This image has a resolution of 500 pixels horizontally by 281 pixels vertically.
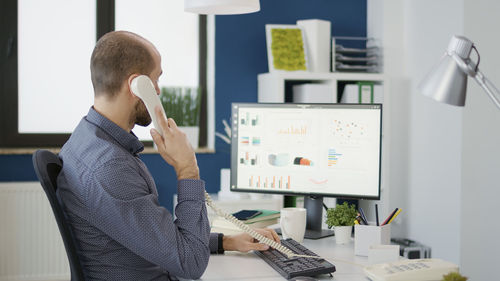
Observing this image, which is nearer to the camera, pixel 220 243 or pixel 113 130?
pixel 113 130

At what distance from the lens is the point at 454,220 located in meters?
3.47

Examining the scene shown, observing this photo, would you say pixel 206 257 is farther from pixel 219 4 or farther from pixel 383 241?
pixel 219 4

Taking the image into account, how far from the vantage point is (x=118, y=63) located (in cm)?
162

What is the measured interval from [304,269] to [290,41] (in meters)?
2.41

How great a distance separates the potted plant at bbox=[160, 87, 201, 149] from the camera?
12.6 ft

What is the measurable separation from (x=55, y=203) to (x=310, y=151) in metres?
1.03

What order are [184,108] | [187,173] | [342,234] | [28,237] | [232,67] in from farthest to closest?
[232,67] < [184,108] < [28,237] < [342,234] < [187,173]

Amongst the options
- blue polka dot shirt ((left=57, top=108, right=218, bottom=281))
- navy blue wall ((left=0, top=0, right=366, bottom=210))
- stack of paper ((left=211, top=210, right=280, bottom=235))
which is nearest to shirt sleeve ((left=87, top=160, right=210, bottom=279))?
blue polka dot shirt ((left=57, top=108, right=218, bottom=281))

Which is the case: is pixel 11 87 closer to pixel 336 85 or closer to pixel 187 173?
pixel 336 85

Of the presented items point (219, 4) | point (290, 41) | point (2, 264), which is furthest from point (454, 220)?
point (2, 264)

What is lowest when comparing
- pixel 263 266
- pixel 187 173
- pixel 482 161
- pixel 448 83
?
pixel 263 266

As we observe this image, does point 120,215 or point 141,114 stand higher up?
point 141,114

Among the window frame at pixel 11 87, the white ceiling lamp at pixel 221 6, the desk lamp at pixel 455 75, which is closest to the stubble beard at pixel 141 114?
the white ceiling lamp at pixel 221 6

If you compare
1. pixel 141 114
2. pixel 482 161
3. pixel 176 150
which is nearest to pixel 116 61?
pixel 141 114
